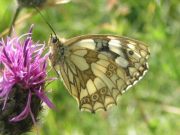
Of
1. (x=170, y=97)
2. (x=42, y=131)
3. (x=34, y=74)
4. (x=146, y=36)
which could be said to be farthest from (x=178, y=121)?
(x=34, y=74)

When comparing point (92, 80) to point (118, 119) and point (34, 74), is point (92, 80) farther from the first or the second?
point (118, 119)

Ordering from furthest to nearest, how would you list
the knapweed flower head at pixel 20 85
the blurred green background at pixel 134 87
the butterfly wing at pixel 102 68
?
1. the blurred green background at pixel 134 87
2. the butterfly wing at pixel 102 68
3. the knapweed flower head at pixel 20 85

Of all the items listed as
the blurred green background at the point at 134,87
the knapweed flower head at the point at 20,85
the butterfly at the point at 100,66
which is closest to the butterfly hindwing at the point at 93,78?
the butterfly at the point at 100,66

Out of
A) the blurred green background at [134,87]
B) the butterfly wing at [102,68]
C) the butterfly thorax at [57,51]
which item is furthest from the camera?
the blurred green background at [134,87]

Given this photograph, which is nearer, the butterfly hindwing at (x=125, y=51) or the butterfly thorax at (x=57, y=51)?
the butterfly thorax at (x=57, y=51)

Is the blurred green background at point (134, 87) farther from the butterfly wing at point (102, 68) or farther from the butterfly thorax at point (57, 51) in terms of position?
the butterfly thorax at point (57, 51)

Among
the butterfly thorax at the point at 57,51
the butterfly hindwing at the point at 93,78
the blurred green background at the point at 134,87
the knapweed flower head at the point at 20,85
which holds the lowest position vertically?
the blurred green background at the point at 134,87

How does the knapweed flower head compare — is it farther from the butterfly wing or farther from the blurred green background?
the blurred green background

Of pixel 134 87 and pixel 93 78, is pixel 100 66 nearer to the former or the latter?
pixel 93 78

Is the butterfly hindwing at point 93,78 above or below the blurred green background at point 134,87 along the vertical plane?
above
